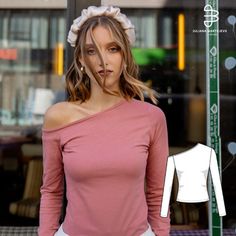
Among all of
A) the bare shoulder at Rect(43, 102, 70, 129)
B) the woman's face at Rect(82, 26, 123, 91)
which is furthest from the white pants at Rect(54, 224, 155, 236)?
the woman's face at Rect(82, 26, 123, 91)

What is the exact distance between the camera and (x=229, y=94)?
312cm

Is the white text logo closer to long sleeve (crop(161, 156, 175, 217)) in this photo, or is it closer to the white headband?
the white headband

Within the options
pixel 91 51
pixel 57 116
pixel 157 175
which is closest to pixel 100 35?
pixel 91 51

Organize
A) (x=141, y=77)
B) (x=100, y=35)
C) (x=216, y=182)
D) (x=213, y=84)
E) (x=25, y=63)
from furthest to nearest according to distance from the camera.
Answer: (x=25, y=63), (x=141, y=77), (x=213, y=84), (x=100, y=35), (x=216, y=182)

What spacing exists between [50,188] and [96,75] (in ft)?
1.17

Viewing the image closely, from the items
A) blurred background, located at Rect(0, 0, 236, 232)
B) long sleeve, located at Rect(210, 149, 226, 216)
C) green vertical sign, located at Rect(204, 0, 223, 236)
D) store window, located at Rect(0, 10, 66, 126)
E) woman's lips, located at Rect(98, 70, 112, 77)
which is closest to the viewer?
long sleeve, located at Rect(210, 149, 226, 216)

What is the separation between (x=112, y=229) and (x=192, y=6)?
2.50 meters

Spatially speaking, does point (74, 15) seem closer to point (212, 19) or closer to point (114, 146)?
point (212, 19)

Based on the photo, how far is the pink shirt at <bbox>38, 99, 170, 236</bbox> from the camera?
1250 mm

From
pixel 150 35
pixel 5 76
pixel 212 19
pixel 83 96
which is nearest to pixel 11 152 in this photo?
pixel 5 76

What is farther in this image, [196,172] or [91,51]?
[91,51]

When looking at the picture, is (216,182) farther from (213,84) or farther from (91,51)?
(213,84)

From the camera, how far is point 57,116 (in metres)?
1.33

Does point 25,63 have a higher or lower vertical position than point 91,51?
higher
